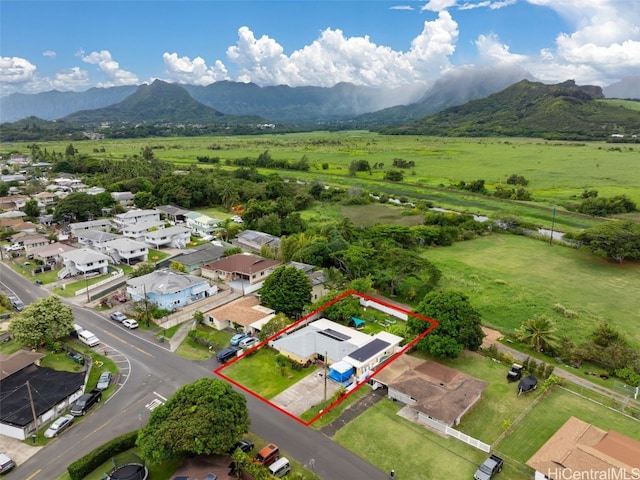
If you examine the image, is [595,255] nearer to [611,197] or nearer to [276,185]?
[611,197]

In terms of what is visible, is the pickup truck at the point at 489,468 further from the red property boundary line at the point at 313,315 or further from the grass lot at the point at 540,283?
the grass lot at the point at 540,283

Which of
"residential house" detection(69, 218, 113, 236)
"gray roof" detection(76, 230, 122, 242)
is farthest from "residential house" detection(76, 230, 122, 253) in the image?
"residential house" detection(69, 218, 113, 236)

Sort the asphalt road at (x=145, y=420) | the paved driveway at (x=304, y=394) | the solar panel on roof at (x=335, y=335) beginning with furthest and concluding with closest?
the solar panel on roof at (x=335, y=335)
the paved driveway at (x=304, y=394)
the asphalt road at (x=145, y=420)

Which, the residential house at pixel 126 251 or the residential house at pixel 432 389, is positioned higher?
the residential house at pixel 126 251

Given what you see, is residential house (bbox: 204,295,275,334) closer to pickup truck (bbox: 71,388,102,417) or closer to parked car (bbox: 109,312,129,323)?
parked car (bbox: 109,312,129,323)

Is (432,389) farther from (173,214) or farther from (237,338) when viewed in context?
(173,214)

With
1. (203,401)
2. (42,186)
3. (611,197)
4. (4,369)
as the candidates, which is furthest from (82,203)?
(611,197)

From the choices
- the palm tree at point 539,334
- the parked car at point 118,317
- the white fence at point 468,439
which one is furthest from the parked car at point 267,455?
the palm tree at point 539,334

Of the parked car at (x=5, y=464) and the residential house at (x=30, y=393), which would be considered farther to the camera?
the residential house at (x=30, y=393)
